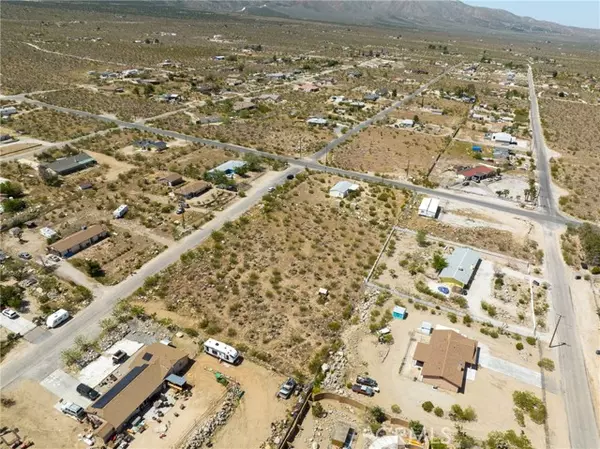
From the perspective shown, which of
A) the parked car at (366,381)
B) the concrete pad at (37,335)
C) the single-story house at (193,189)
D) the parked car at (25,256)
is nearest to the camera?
the parked car at (366,381)

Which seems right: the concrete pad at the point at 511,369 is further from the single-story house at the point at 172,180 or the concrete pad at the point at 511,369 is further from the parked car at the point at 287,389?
the single-story house at the point at 172,180

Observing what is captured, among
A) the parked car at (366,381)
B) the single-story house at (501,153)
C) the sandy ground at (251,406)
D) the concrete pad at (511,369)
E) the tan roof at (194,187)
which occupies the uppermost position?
the single-story house at (501,153)

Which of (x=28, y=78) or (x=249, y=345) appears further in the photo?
(x=28, y=78)

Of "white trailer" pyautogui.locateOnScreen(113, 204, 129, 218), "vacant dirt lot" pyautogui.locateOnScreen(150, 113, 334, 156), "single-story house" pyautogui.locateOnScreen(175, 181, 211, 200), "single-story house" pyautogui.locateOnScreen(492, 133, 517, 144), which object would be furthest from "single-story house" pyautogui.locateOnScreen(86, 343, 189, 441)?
"single-story house" pyautogui.locateOnScreen(492, 133, 517, 144)

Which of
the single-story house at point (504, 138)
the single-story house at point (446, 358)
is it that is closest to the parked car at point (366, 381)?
the single-story house at point (446, 358)

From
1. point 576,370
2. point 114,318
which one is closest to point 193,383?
point 114,318

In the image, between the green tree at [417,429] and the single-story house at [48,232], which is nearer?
the green tree at [417,429]

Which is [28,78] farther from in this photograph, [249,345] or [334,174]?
[249,345]
